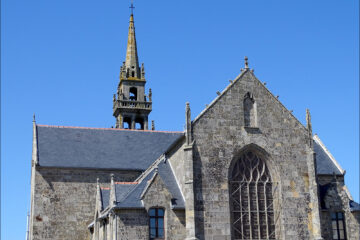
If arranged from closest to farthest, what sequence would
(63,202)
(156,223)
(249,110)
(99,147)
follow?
(156,223)
(249,110)
(63,202)
(99,147)

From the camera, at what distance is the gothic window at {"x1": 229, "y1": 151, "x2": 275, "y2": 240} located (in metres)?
29.6

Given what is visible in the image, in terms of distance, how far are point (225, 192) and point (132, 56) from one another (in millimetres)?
30560

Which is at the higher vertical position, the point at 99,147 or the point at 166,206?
the point at 99,147

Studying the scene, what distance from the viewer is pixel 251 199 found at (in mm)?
30234

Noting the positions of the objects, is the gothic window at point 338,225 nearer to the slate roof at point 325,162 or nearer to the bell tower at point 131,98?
the slate roof at point 325,162

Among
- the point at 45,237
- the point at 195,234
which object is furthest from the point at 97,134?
the point at 195,234

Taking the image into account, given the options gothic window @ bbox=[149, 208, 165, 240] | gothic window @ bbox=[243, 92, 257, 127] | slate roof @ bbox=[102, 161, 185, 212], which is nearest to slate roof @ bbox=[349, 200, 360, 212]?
gothic window @ bbox=[243, 92, 257, 127]

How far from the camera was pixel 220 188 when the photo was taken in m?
29.3

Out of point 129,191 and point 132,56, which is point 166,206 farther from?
point 132,56

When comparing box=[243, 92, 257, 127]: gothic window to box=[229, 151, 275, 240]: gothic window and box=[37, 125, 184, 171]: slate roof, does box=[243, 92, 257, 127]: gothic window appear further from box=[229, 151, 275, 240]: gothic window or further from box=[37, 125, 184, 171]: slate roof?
box=[37, 125, 184, 171]: slate roof

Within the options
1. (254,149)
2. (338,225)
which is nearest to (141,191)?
(254,149)

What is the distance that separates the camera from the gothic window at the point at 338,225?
32750 millimetres

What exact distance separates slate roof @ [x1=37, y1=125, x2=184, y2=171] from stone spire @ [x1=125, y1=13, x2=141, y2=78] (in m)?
13.7

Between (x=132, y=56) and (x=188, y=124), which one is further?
(x=132, y=56)
